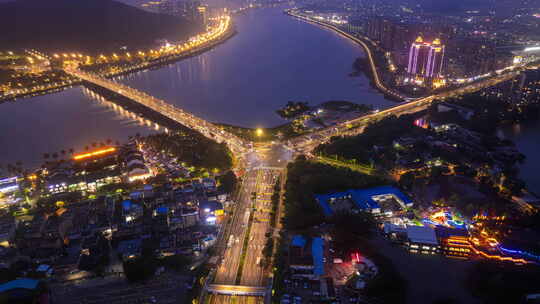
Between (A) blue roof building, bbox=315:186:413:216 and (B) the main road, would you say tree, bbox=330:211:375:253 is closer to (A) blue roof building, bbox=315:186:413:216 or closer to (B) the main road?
(A) blue roof building, bbox=315:186:413:216

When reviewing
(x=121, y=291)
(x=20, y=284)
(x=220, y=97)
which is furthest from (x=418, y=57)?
(x=20, y=284)

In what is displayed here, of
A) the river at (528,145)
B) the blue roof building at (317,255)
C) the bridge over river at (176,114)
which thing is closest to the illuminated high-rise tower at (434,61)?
the river at (528,145)

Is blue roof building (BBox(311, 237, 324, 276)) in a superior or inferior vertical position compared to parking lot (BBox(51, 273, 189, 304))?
superior

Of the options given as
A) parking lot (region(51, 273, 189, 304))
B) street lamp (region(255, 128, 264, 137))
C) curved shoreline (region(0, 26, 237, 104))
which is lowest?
Result: parking lot (region(51, 273, 189, 304))

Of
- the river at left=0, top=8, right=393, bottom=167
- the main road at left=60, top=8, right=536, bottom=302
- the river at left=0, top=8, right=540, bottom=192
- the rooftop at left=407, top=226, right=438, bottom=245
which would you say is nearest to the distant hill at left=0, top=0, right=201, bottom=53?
the river at left=0, top=8, right=540, bottom=192

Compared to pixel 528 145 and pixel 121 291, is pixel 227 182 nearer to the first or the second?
pixel 121 291
